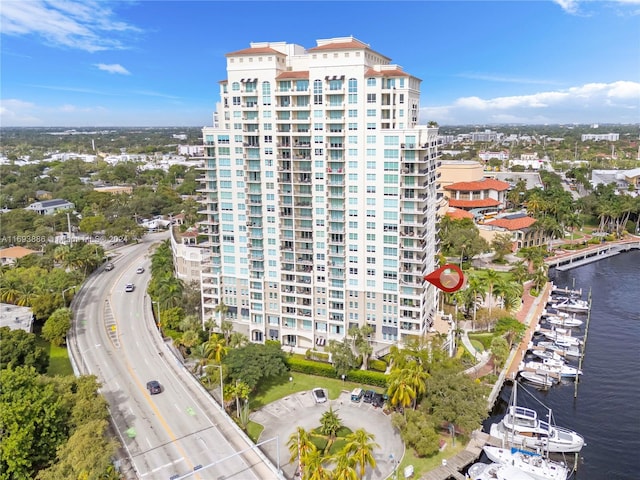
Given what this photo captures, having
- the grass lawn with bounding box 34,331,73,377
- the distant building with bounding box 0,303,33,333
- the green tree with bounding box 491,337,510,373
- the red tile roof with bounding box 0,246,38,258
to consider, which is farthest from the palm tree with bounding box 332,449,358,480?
the red tile roof with bounding box 0,246,38,258

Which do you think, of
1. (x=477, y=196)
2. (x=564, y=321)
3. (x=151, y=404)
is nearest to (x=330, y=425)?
(x=151, y=404)

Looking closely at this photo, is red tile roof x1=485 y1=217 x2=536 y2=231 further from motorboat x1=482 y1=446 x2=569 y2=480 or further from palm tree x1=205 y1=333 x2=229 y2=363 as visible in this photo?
palm tree x1=205 y1=333 x2=229 y2=363

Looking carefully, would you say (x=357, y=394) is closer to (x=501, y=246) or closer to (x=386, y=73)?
(x=386, y=73)

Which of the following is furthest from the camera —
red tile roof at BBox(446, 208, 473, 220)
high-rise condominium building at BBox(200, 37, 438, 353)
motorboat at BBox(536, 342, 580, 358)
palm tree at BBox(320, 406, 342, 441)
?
red tile roof at BBox(446, 208, 473, 220)

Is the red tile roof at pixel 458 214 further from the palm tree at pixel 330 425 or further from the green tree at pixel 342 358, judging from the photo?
the palm tree at pixel 330 425

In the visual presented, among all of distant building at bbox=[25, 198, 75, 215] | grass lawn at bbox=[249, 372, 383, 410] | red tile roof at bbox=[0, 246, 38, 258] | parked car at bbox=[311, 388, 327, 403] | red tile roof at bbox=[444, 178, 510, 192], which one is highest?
red tile roof at bbox=[444, 178, 510, 192]

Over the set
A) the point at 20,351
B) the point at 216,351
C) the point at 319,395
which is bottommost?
the point at 319,395

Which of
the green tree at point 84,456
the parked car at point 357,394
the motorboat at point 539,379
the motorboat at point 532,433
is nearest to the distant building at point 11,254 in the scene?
the green tree at point 84,456
